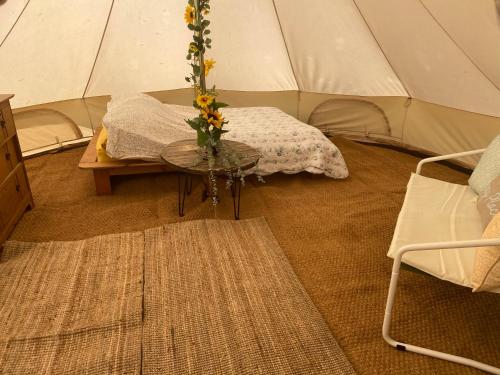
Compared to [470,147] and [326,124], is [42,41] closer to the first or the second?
[326,124]

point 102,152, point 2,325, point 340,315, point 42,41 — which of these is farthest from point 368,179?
point 42,41

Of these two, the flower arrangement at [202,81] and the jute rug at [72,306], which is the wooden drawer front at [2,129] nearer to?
the jute rug at [72,306]

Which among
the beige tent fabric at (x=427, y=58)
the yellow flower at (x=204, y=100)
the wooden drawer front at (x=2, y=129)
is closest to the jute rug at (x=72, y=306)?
the wooden drawer front at (x=2, y=129)

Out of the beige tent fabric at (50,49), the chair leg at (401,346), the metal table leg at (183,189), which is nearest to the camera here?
the chair leg at (401,346)

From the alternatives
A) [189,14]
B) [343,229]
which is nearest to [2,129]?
[189,14]

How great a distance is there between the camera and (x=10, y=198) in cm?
238

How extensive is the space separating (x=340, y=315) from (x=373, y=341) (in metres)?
0.19

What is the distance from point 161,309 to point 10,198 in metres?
1.33

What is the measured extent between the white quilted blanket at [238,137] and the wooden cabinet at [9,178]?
0.59 meters

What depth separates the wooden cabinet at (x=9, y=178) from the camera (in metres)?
2.28

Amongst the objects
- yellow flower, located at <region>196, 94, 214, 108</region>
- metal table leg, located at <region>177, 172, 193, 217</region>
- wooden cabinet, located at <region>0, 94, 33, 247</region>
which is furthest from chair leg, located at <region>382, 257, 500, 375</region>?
wooden cabinet, located at <region>0, 94, 33, 247</region>

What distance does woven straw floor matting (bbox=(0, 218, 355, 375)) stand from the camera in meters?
1.54

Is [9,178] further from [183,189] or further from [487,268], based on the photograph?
[487,268]

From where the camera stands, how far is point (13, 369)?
4.90 ft
